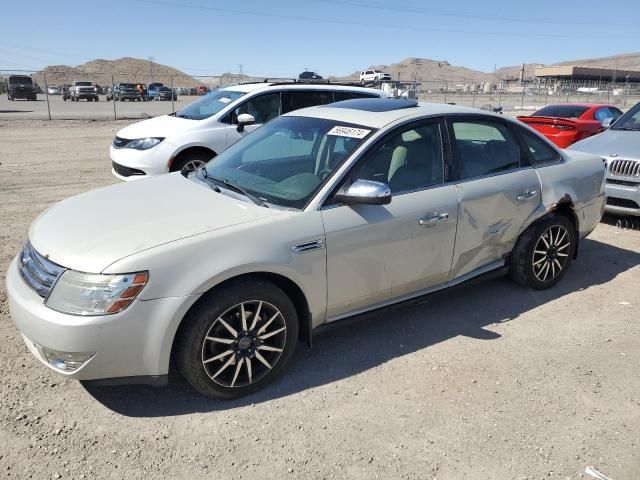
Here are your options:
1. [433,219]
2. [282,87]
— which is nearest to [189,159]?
[282,87]

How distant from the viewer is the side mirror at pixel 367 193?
3311mm

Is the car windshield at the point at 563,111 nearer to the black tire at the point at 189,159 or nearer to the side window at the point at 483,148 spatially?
the black tire at the point at 189,159

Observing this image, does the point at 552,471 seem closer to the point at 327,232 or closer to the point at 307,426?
the point at 307,426

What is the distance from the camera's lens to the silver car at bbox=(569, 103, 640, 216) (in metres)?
6.70

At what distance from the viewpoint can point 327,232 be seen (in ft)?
11.0

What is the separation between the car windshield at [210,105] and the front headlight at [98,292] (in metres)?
6.12

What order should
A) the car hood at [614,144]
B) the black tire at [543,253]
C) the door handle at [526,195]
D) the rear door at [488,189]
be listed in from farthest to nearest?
the car hood at [614,144] < the black tire at [543,253] < the door handle at [526,195] < the rear door at [488,189]

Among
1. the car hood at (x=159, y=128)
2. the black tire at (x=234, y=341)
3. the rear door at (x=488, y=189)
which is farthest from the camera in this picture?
the car hood at (x=159, y=128)

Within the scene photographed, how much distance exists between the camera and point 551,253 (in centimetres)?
483

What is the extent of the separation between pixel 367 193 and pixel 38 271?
192cm

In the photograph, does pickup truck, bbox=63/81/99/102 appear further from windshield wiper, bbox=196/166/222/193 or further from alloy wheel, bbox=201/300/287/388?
alloy wheel, bbox=201/300/287/388

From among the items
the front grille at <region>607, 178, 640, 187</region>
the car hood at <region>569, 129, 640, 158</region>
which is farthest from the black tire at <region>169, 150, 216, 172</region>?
the front grille at <region>607, 178, 640, 187</region>

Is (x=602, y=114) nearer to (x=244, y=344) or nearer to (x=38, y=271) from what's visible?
(x=244, y=344)

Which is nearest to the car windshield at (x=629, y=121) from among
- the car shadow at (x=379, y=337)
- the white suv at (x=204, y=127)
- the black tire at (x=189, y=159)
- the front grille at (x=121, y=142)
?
the car shadow at (x=379, y=337)
